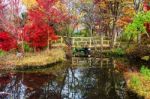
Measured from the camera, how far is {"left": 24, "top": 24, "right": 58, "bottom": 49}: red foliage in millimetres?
33031

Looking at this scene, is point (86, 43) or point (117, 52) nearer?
point (117, 52)

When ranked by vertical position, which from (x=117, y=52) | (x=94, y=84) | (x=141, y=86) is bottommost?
(x=94, y=84)

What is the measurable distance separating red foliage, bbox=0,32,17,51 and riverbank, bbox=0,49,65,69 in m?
0.80

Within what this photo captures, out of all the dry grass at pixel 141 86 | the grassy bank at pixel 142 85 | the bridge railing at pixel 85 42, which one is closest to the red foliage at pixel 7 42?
the bridge railing at pixel 85 42

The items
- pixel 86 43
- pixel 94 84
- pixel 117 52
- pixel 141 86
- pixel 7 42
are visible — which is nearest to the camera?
pixel 141 86

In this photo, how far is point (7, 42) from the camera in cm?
3291

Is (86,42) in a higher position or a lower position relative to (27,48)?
lower

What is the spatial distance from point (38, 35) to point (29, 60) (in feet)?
14.7

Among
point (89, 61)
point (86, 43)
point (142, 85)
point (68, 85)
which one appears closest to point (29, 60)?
point (68, 85)

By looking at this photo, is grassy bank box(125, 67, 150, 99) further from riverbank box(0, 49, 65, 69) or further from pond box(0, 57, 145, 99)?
riverbank box(0, 49, 65, 69)

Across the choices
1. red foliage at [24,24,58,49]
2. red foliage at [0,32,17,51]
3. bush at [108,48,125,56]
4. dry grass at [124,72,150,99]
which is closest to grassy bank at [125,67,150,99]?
dry grass at [124,72,150,99]

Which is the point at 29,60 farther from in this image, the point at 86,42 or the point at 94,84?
the point at 86,42

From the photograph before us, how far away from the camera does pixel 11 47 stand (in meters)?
33.0

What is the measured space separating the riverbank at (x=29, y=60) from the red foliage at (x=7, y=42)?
31.5 inches
